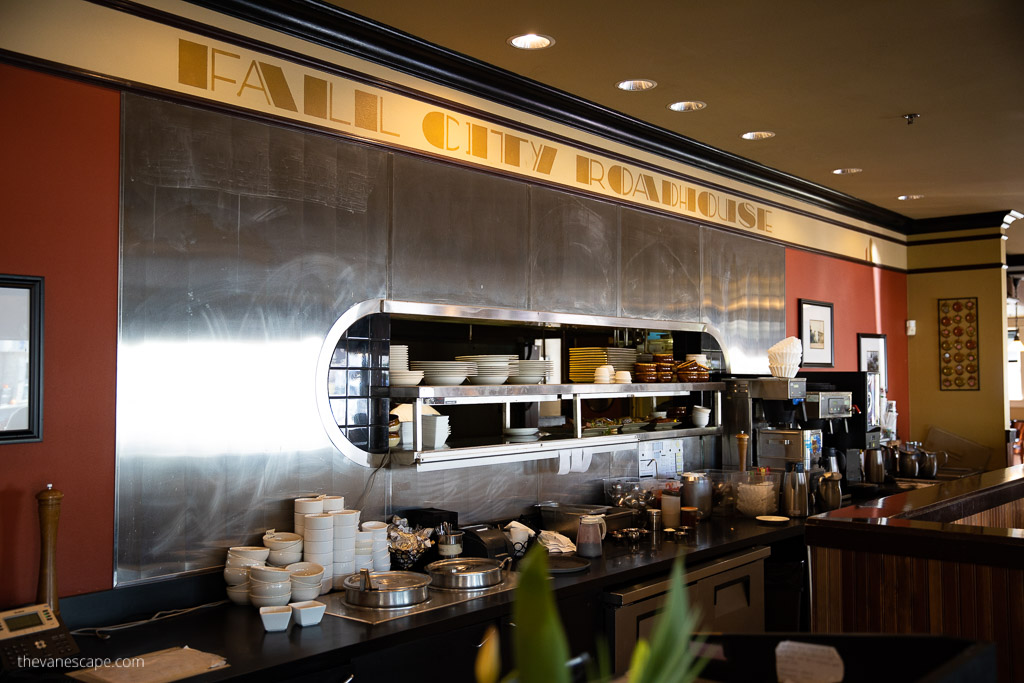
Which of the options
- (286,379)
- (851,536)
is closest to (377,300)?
(286,379)

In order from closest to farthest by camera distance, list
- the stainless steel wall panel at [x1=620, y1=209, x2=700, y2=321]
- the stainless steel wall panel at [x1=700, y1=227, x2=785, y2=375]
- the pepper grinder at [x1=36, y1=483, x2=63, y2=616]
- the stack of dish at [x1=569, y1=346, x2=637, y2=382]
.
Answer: the pepper grinder at [x1=36, y1=483, x2=63, y2=616] < the stack of dish at [x1=569, y1=346, x2=637, y2=382] < the stainless steel wall panel at [x1=620, y1=209, x2=700, y2=321] < the stainless steel wall panel at [x1=700, y1=227, x2=785, y2=375]

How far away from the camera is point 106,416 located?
2.77 meters

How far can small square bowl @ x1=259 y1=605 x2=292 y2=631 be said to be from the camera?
2646mm

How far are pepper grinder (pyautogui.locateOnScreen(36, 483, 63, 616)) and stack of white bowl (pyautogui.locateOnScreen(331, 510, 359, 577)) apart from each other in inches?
36.7

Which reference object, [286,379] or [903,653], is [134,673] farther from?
[903,653]

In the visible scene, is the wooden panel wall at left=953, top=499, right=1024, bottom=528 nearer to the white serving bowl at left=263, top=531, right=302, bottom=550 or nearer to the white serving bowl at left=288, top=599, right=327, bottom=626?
A: the white serving bowl at left=288, top=599, right=327, bottom=626

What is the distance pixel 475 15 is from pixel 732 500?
3004mm

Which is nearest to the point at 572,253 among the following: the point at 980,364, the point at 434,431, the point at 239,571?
the point at 434,431

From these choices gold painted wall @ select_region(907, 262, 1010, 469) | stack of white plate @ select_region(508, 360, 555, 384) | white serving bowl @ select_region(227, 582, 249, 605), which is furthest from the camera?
gold painted wall @ select_region(907, 262, 1010, 469)

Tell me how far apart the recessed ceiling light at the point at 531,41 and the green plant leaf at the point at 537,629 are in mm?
3307

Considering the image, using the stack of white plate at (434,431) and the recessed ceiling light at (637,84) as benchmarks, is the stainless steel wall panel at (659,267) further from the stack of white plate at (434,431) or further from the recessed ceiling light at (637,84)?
the stack of white plate at (434,431)

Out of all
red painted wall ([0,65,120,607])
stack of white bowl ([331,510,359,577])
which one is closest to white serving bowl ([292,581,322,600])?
stack of white bowl ([331,510,359,577])

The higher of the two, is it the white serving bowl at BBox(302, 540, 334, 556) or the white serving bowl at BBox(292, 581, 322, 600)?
the white serving bowl at BBox(302, 540, 334, 556)

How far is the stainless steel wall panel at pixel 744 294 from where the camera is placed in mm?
5699
